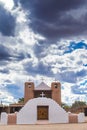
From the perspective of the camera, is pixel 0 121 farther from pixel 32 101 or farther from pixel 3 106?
pixel 3 106

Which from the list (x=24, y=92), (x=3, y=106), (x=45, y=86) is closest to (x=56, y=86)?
(x=45, y=86)

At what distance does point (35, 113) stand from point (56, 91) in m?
18.7

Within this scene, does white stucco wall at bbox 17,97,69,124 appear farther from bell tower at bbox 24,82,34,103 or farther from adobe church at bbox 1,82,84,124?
bell tower at bbox 24,82,34,103

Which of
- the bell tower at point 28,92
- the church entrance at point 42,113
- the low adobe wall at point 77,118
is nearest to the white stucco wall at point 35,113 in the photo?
the church entrance at point 42,113

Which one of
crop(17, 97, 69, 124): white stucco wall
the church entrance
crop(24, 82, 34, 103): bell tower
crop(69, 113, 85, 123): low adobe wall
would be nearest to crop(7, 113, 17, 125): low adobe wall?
crop(17, 97, 69, 124): white stucco wall

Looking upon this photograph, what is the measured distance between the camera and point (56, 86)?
168ft

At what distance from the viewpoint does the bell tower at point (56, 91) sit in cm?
5028

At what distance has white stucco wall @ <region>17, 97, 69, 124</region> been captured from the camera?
31938mm

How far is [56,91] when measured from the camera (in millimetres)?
50750

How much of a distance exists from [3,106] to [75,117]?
936 inches

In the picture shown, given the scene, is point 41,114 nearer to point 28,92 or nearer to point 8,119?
point 8,119

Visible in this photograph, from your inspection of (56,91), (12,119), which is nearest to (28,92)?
(56,91)

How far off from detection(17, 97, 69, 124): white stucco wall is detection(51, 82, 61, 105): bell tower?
17508mm

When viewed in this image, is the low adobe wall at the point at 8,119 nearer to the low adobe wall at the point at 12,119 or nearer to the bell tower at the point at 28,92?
the low adobe wall at the point at 12,119
